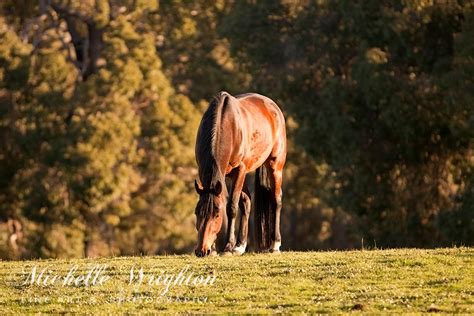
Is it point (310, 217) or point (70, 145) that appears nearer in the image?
point (70, 145)

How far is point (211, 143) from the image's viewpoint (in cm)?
1958

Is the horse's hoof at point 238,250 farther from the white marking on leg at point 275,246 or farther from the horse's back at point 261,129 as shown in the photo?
the horse's back at point 261,129

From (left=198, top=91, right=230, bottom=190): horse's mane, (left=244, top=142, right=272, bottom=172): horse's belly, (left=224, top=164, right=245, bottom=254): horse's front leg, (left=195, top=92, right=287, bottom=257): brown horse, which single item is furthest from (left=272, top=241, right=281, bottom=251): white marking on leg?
(left=198, top=91, right=230, bottom=190): horse's mane

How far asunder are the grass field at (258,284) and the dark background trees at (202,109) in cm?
1857

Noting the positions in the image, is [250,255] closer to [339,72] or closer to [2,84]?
[339,72]

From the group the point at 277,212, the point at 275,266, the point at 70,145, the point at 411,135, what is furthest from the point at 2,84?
the point at 275,266

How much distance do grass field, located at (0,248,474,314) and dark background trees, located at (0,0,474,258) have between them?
18.6m

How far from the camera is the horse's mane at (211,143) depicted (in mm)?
19172

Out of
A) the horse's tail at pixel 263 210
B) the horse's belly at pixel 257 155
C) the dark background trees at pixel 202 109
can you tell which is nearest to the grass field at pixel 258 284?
the horse's belly at pixel 257 155

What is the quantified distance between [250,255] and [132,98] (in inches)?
1142

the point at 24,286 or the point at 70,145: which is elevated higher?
the point at 24,286

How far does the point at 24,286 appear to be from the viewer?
680 inches

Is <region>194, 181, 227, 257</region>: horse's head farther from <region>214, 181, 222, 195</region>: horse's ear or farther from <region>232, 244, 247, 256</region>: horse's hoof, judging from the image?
<region>232, 244, 247, 256</region>: horse's hoof

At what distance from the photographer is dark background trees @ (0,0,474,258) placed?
1550 inches
